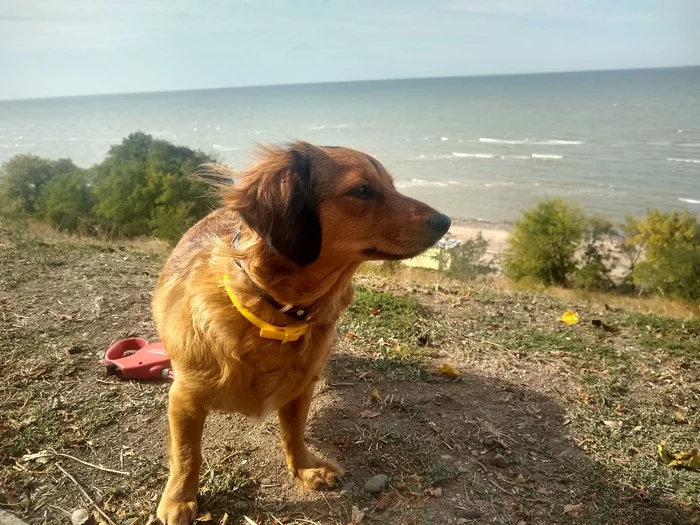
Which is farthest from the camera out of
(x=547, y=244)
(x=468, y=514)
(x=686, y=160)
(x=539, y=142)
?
(x=539, y=142)

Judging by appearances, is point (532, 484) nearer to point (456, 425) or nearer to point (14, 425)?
point (456, 425)

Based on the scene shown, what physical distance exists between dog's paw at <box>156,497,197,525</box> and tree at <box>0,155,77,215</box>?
25820 mm

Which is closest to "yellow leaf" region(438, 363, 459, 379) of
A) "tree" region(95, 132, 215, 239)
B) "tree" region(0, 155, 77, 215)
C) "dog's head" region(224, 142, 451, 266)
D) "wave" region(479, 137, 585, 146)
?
"dog's head" region(224, 142, 451, 266)

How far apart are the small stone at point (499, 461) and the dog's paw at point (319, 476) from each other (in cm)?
95

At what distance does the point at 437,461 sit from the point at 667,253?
896 inches

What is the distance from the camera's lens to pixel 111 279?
5.36m

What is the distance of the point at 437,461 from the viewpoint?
3.09 metres

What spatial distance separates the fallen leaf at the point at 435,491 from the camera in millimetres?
2828

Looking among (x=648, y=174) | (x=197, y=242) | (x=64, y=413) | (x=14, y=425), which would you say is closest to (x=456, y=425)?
(x=197, y=242)

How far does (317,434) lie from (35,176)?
2875cm

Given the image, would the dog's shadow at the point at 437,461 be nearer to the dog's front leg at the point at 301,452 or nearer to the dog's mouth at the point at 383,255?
the dog's front leg at the point at 301,452

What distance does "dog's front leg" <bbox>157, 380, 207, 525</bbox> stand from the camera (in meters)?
2.54

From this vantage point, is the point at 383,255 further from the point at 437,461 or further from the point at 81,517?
the point at 81,517

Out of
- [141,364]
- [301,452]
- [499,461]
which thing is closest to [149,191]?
[141,364]
